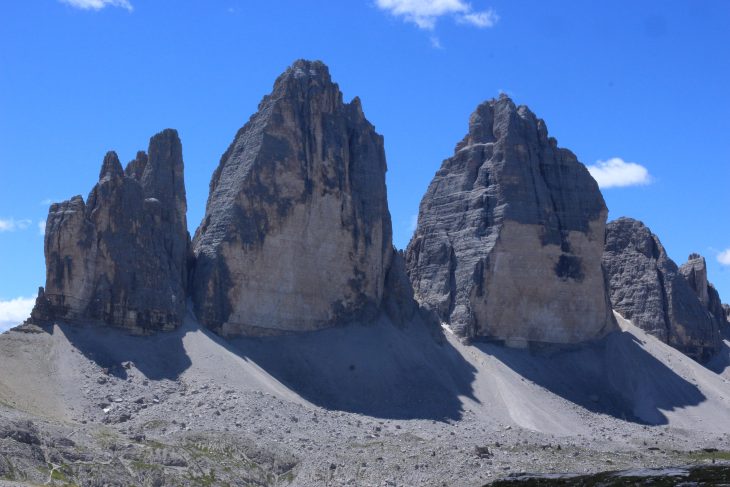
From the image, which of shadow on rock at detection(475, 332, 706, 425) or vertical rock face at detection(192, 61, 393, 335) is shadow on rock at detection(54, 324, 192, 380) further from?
shadow on rock at detection(475, 332, 706, 425)

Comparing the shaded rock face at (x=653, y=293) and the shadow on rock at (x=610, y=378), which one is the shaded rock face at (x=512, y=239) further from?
the shaded rock face at (x=653, y=293)

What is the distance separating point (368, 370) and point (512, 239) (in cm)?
2614

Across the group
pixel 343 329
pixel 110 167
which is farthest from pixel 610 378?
pixel 110 167

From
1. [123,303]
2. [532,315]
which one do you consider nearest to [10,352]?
[123,303]

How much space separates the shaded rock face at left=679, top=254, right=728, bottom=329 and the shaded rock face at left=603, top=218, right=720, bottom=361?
4.29 m

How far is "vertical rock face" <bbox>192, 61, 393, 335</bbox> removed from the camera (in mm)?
97375

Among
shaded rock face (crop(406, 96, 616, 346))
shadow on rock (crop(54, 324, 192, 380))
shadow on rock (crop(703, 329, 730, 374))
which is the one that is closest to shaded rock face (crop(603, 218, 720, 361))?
shadow on rock (crop(703, 329, 730, 374))

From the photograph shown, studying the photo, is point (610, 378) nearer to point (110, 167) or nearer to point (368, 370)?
point (368, 370)

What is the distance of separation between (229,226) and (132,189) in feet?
28.4

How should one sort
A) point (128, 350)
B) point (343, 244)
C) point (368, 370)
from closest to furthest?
point (128, 350) → point (368, 370) → point (343, 244)

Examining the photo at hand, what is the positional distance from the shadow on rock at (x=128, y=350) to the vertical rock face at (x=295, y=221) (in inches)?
253

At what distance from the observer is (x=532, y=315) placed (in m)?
115

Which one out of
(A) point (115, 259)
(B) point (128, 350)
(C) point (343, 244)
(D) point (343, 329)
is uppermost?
(C) point (343, 244)

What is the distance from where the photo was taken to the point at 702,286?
475 feet
